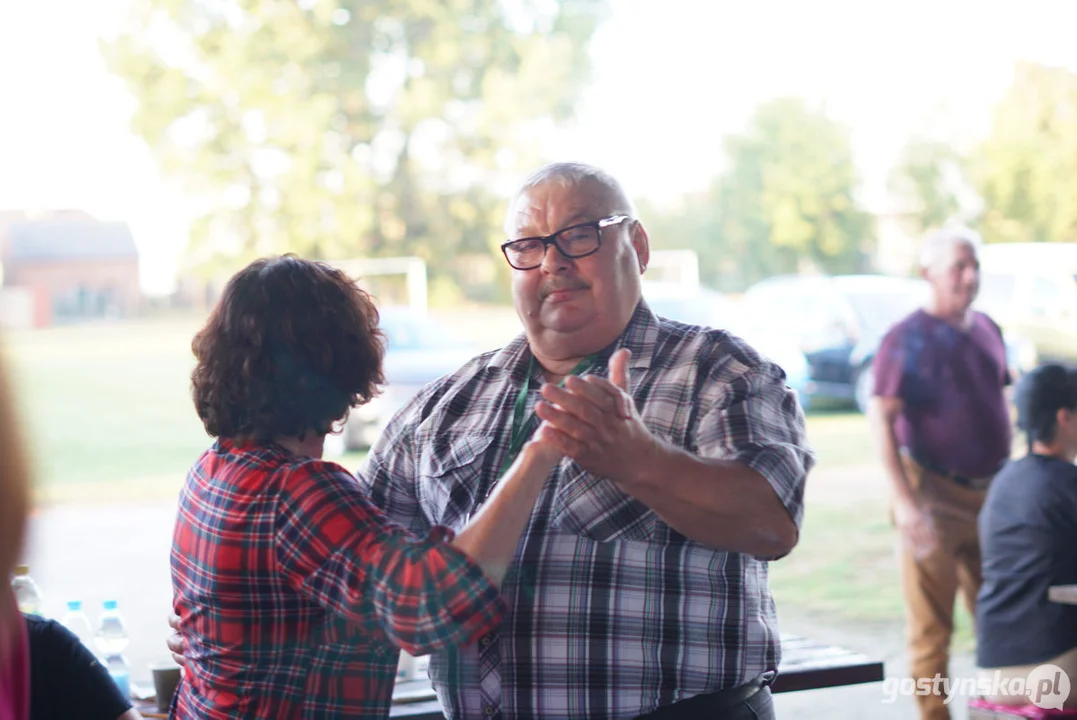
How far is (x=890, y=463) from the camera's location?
344cm

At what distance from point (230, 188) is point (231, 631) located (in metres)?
11.0

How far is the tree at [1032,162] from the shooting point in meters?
10.3

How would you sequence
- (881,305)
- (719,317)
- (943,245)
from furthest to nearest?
(881,305), (719,317), (943,245)

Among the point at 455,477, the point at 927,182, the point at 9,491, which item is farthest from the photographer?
the point at 927,182

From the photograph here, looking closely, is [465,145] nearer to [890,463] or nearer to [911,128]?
[911,128]

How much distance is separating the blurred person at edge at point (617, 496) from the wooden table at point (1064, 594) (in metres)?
1.17

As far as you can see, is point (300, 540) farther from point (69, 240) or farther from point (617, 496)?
point (69, 240)

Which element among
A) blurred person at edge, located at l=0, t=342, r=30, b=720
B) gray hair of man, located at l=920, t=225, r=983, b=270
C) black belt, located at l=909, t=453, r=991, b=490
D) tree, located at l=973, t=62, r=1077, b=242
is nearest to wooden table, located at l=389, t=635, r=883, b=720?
blurred person at edge, located at l=0, t=342, r=30, b=720

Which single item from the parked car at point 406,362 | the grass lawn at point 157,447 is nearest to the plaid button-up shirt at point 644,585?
the grass lawn at point 157,447

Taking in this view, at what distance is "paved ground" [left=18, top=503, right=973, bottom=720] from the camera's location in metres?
4.07

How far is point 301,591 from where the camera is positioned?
133 cm

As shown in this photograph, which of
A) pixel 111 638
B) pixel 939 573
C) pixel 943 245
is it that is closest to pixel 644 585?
pixel 111 638

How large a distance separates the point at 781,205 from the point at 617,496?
1133cm

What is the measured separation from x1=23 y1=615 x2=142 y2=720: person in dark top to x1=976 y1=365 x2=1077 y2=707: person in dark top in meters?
2.07
